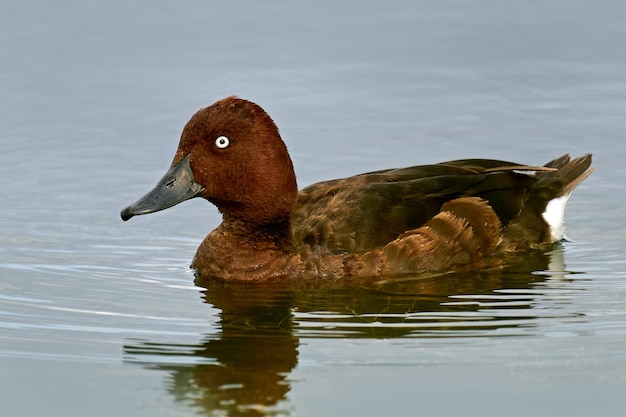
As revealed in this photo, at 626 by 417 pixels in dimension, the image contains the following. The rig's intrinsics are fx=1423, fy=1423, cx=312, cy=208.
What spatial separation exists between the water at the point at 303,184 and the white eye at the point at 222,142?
0.93 meters

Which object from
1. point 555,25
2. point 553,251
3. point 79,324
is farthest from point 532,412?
point 555,25

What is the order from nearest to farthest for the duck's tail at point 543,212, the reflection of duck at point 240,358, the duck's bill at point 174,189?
the reflection of duck at point 240,358 < the duck's bill at point 174,189 < the duck's tail at point 543,212

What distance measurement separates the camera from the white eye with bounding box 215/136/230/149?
9344 millimetres

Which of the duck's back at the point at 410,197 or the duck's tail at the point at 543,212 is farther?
the duck's tail at the point at 543,212

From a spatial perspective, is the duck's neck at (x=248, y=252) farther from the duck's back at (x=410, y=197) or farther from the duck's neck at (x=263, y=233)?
the duck's back at (x=410, y=197)

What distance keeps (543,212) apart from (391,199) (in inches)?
54.0

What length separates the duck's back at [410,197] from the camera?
9.52 metres

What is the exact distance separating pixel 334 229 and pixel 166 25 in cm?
549

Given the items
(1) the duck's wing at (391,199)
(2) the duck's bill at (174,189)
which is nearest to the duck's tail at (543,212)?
(1) the duck's wing at (391,199)

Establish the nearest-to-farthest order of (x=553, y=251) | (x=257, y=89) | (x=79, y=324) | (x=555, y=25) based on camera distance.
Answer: (x=79, y=324) < (x=553, y=251) < (x=257, y=89) < (x=555, y=25)

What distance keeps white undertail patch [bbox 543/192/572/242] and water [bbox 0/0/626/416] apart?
0.36ft

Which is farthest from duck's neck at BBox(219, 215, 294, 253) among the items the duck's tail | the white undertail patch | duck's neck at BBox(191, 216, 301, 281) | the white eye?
the white undertail patch

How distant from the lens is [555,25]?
14.3 m

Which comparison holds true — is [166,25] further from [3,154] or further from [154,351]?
[154,351]
